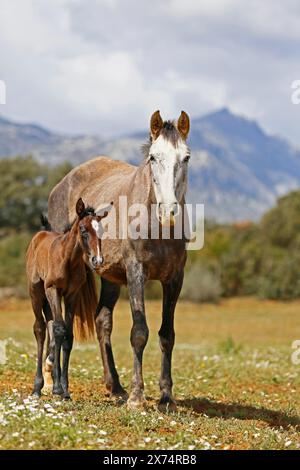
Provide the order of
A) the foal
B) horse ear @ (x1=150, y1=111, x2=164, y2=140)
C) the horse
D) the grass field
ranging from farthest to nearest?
the foal
horse ear @ (x1=150, y1=111, x2=164, y2=140)
the horse
the grass field

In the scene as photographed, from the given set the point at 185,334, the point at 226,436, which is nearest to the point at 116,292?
the point at 226,436

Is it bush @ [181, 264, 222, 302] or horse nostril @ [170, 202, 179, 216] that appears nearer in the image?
horse nostril @ [170, 202, 179, 216]

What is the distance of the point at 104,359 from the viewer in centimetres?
1056

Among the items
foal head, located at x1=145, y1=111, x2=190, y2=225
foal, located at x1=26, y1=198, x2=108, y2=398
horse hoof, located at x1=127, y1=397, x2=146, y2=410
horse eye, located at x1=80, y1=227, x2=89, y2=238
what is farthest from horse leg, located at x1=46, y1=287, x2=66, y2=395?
foal head, located at x1=145, y1=111, x2=190, y2=225

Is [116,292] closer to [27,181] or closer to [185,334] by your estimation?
[185,334]

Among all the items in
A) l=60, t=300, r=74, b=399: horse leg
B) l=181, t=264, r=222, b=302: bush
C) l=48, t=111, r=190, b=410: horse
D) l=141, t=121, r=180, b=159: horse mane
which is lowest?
l=181, t=264, r=222, b=302: bush

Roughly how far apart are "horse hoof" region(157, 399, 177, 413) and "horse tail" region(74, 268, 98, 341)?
2.21 meters

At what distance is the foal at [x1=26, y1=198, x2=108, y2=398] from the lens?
8.95 meters

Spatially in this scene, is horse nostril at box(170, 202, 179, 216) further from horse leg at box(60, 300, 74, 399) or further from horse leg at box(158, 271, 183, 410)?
horse leg at box(60, 300, 74, 399)

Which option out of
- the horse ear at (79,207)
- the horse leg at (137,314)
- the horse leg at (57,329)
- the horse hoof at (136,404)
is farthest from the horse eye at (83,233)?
the horse hoof at (136,404)

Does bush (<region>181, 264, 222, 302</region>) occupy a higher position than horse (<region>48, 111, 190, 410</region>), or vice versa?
horse (<region>48, 111, 190, 410</region>)

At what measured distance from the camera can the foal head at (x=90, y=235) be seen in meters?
8.69

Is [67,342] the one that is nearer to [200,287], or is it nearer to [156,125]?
[156,125]
